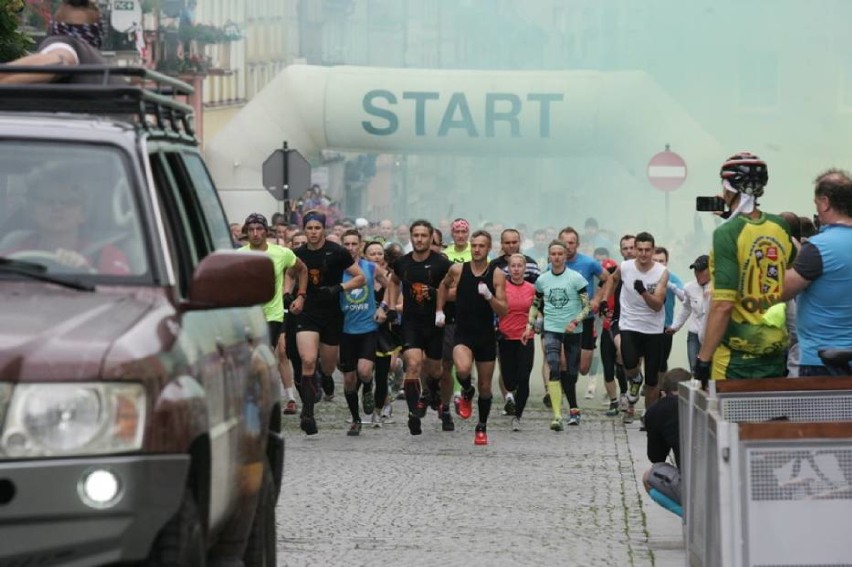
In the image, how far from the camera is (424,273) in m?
18.2

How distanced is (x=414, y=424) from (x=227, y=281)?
11.8 meters

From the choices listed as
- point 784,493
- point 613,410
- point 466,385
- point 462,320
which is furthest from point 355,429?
point 784,493

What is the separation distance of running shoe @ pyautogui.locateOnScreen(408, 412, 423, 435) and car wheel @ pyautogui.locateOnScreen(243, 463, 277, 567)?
32.4 feet

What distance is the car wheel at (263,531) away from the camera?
728 cm

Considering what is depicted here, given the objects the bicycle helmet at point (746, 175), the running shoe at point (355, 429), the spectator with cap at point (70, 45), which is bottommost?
the running shoe at point (355, 429)

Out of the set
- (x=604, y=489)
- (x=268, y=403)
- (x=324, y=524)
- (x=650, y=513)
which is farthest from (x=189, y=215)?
(x=604, y=489)

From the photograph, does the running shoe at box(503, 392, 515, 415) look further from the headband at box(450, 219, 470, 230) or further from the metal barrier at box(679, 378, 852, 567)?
the metal barrier at box(679, 378, 852, 567)

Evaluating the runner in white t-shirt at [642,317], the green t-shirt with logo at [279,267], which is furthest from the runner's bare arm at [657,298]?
the green t-shirt with logo at [279,267]

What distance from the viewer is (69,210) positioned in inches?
241

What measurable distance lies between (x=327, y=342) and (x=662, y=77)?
933 inches

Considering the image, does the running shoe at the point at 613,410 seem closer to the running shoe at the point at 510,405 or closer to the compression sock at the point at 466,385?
the running shoe at the point at 510,405

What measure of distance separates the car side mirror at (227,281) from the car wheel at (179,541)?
1.96 ft

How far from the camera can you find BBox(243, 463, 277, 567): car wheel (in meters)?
7.28

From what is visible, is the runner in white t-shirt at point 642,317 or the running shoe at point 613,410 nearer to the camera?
the runner in white t-shirt at point 642,317
